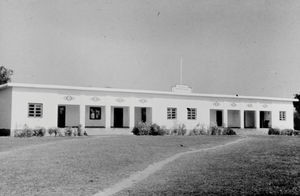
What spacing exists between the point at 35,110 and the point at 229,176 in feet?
62.7

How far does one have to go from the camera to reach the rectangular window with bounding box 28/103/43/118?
27719 mm

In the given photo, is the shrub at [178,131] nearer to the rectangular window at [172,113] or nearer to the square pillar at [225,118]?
the rectangular window at [172,113]

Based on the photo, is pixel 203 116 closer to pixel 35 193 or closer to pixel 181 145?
pixel 181 145

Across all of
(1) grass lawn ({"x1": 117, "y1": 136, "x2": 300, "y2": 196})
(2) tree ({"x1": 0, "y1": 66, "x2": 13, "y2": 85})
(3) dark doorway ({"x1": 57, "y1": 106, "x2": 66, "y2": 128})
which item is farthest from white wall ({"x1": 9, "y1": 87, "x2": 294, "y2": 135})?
(2) tree ({"x1": 0, "y1": 66, "x2": 13, "y2": 85})

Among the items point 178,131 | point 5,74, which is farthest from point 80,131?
point 5,74

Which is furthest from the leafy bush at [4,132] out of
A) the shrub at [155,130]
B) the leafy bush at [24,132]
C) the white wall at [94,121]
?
the shrub at [155,130]

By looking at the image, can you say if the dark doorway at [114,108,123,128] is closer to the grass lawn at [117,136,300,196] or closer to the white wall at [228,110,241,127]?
the white wall at [228,110,241,127]

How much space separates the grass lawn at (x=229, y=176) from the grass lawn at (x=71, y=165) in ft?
4.21

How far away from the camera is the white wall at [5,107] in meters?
27.3

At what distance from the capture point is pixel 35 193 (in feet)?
32.4

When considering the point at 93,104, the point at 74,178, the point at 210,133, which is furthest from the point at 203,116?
the point at 74,178

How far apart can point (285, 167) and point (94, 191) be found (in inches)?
229

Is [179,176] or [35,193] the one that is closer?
[35,193]

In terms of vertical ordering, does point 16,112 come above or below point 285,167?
above
